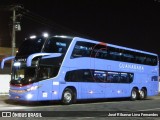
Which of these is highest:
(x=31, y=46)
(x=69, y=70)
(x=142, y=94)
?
(x=31, y=46)

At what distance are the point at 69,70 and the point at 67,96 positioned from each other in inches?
61.6

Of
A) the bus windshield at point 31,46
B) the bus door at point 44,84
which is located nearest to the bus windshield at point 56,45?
the bus windshield at point 31,46

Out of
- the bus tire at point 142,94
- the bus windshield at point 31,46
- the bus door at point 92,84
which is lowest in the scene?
the bus tire at point 142,94

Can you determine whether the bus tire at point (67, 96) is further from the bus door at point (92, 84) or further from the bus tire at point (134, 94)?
the bus tire at point (134, 94)

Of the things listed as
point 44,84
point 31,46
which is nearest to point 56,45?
point 31,46

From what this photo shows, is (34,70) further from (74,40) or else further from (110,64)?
(110,64)

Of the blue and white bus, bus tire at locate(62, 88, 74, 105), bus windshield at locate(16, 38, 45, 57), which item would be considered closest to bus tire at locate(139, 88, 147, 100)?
the blue and white bus

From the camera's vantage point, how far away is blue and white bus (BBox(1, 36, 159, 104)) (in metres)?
20.7

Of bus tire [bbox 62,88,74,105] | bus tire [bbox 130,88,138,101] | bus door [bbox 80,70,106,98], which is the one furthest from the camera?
bus tire [bbox 130,88,138,101]

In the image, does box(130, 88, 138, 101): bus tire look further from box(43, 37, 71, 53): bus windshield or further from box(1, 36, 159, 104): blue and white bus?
box(43, 37, 71, 53): bus windshield

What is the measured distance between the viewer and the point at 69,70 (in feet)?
73.3

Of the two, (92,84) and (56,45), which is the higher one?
(56,45)

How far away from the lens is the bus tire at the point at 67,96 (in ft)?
72.7

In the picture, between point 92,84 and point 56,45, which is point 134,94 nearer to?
point 92,84
